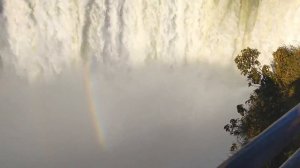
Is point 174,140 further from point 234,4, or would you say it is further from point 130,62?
point 234,4

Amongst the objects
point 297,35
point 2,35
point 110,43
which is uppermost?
point 2,35

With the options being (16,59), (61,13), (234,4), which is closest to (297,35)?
(234,4)

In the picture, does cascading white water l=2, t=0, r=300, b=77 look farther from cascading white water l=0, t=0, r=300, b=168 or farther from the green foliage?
the green foliage

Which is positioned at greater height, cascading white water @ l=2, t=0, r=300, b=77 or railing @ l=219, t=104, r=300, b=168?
cascading white water @ l=2, t=0, r=300, b=77

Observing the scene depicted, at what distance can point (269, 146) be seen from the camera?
2.54 metres

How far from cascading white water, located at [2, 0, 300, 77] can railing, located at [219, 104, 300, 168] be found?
13.0 metres

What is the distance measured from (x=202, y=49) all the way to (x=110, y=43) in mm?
3754

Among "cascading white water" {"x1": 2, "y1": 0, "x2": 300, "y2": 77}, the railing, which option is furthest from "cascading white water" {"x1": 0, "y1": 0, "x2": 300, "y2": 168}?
the railing

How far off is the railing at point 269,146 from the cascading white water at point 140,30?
42.7 ft

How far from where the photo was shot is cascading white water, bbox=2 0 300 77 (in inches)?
601

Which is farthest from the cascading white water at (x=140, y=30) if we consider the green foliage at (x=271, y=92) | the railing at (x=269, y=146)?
the railing at (x=269, y=146)

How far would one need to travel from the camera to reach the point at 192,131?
17.0 meters

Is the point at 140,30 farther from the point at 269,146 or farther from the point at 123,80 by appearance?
the point at 269,146

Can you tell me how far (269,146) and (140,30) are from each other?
14.2 meters
